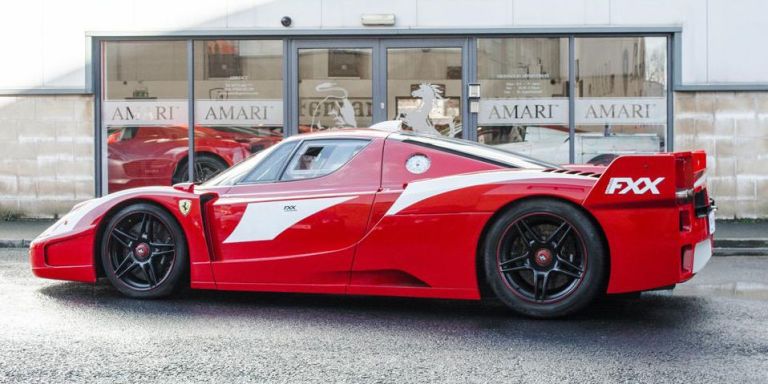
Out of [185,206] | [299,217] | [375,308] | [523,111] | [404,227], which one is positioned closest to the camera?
[404,227]

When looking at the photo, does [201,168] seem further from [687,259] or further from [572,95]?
[687,259]

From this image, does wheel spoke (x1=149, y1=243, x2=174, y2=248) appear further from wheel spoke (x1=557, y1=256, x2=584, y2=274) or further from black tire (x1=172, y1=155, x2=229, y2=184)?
black tire (x1=172, y1=155, x2=229, y2=184)

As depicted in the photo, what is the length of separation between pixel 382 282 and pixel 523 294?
0.91 meters

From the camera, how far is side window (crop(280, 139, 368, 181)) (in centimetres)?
647

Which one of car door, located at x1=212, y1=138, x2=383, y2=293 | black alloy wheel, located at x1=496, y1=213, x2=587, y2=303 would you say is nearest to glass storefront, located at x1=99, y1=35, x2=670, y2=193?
car door, located at x1=212, y1=138, x2=383, y2=293

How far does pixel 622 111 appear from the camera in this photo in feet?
43.5

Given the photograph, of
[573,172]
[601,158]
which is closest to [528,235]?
[573,172]

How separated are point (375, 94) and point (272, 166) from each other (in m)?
6.96

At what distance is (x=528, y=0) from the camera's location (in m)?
13.2

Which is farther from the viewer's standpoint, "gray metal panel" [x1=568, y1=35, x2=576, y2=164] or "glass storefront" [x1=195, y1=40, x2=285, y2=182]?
"glass storefront" [x1=195, y1=40, x2=285, y2=182]

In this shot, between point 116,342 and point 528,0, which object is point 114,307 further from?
point 528,0

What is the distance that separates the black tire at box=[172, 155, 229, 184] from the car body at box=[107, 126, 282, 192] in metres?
0.02

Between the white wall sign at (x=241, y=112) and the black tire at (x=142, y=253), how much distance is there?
22.6ft

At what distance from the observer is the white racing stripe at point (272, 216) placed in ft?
20.6
